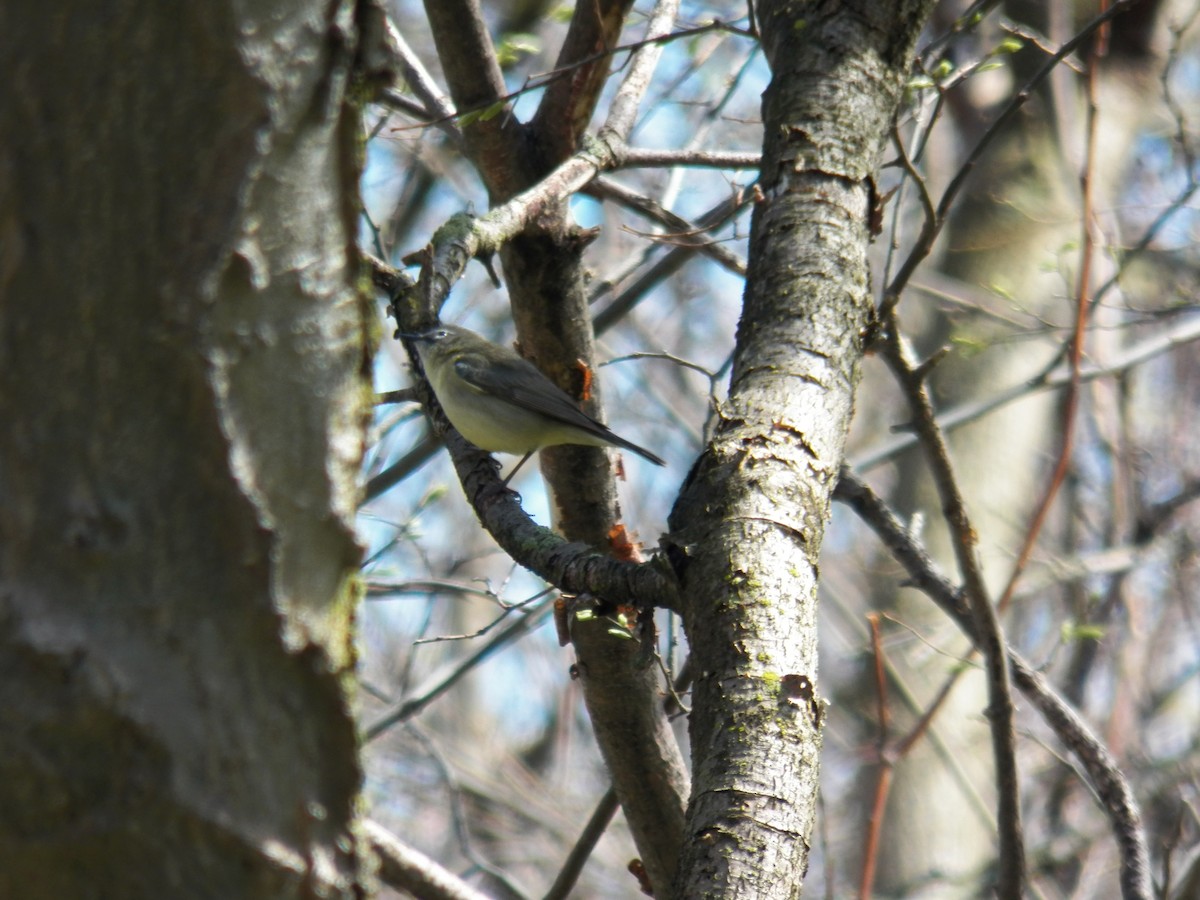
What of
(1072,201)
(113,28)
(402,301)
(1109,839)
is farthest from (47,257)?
(1072,201)

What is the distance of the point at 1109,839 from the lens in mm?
7844

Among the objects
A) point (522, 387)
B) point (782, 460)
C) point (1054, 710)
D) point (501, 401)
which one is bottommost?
point (782, 460)

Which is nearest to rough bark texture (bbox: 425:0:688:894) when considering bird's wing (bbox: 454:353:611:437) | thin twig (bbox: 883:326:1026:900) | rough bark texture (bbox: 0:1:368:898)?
bird's wing (bbox: 454:353:611:437)

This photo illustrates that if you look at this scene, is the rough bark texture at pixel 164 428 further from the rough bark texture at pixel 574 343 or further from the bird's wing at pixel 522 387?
the bird's wing at pixel 522 387

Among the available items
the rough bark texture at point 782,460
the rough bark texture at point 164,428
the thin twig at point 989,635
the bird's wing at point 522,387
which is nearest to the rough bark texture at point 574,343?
the bird's wing at point 522,387

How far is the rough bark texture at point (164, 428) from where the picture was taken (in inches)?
35.6

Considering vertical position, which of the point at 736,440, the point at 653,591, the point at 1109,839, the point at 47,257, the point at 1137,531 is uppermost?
the point at 1137,531

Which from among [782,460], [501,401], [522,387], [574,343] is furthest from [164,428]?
[501,401]

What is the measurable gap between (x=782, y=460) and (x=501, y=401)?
2.82 m

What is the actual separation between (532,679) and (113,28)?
→ 10902 mm

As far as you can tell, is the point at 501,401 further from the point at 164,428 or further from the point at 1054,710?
the point at 164,428

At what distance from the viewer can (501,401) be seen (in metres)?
4.82

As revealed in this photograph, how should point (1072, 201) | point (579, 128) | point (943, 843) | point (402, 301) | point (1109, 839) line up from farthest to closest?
1. point (1072, 201)
2. point (943, 843)
3. point (1109, 839)
4. point (579, 128)
5. point (402, 301)

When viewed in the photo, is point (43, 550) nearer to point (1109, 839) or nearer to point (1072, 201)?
point (1109, 839)
